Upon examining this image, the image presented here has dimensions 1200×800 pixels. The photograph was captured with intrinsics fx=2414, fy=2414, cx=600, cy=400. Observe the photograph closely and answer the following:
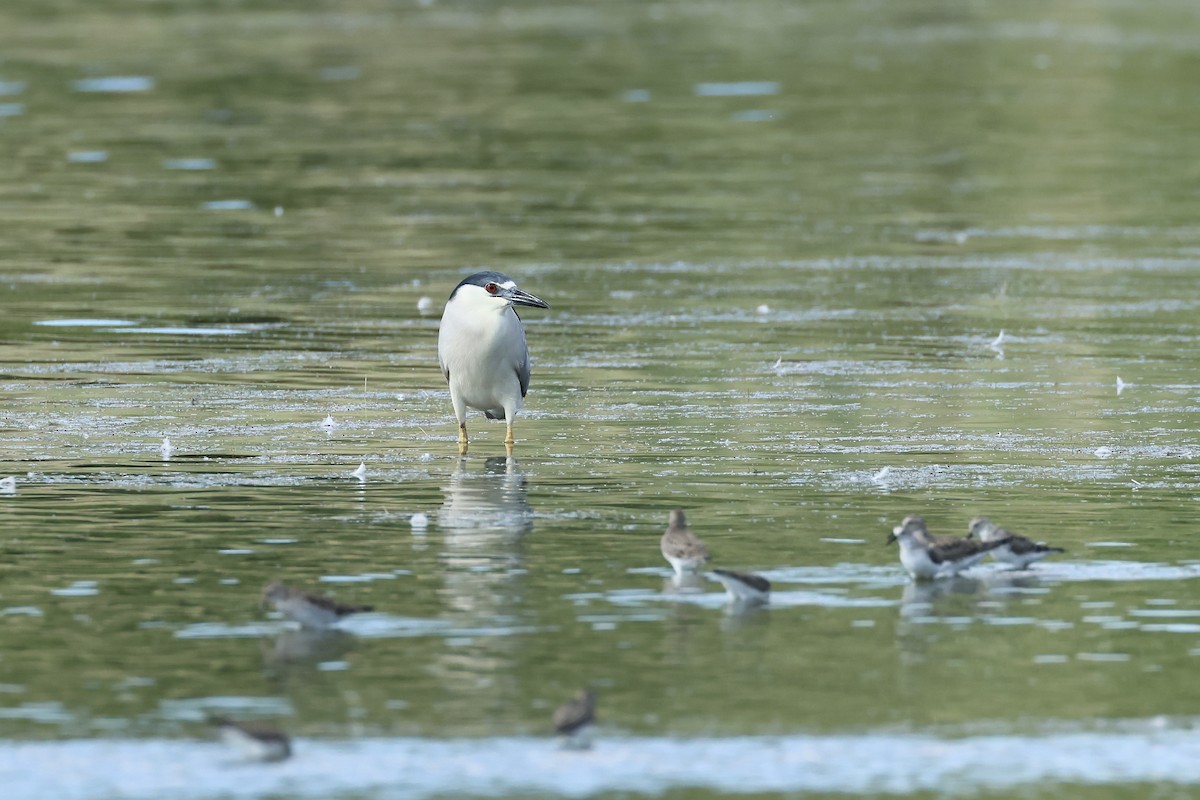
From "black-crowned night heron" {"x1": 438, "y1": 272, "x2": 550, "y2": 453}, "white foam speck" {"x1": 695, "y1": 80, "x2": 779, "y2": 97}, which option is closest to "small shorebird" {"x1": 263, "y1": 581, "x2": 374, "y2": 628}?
"black-crowned night heron" {"x1": 438, "y1": 272, "x2": 550, "y2": 453}

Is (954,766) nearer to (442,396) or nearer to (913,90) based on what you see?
(442,396)

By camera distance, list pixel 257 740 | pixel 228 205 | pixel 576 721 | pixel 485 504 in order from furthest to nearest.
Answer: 1. pixel 228 205
2. pixel 485 504
3. pixel 576 721
4. pixel 257 740

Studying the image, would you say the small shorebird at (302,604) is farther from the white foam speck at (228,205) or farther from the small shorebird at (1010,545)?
the white foam speck at (228,205)

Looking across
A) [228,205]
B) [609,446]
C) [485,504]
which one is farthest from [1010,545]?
[228,205]

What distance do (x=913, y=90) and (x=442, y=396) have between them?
2337cm

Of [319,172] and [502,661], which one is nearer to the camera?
[502,661]

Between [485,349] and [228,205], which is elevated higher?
[228,205]

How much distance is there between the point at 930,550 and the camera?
10.8m

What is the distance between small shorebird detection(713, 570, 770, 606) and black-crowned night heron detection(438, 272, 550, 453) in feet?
15.2

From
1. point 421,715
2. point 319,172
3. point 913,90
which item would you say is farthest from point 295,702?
point 913,90

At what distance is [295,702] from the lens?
8969 mm

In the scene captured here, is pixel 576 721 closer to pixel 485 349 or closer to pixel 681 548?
pixel 681 548

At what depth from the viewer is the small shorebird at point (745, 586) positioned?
10.3 m

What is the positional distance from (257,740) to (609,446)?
258 inches
